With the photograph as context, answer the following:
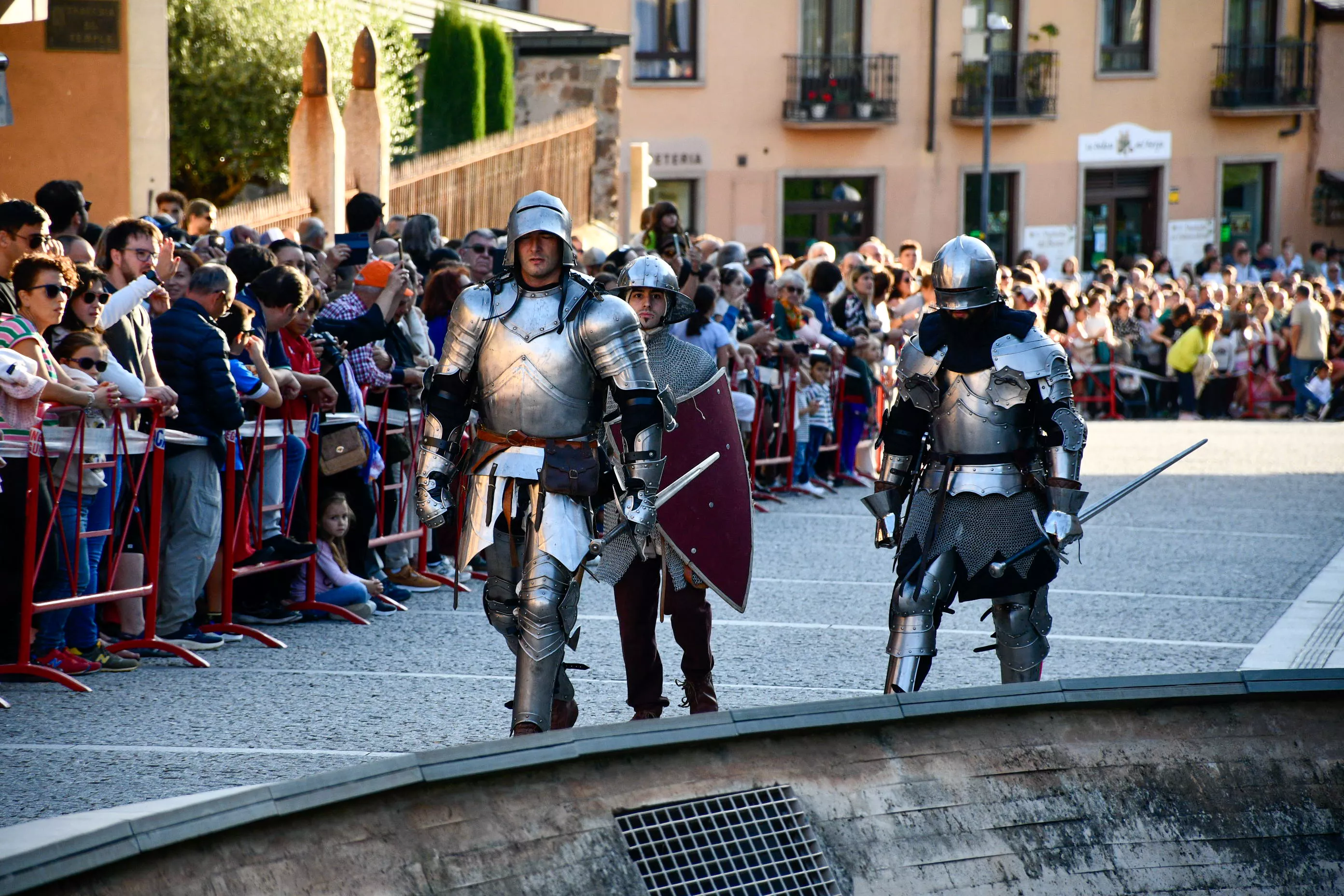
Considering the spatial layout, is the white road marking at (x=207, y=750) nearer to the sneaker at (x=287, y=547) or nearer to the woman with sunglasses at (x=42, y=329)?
the woman with sunglasses at (x=42, y=329)

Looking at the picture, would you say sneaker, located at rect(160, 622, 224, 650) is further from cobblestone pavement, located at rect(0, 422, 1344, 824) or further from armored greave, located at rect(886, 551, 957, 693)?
armored greave, located at rect(886, 551, 957, 693)

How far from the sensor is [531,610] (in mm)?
5258

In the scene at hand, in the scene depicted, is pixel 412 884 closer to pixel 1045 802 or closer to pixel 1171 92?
pixel 1045 802

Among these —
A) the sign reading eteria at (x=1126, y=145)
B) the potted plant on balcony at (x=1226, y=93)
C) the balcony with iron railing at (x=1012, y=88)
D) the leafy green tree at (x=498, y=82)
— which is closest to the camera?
the leafy green tree at (x=498, y=82)

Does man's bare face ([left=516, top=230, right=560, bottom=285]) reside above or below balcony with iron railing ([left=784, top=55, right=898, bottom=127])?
below

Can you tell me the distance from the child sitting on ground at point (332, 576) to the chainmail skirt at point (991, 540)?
3099mm

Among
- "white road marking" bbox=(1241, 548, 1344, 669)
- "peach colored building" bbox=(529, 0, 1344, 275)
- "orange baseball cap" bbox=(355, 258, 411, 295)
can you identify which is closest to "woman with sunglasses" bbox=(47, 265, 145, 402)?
"orange baseball cap" bbox=(355, 258, 411, 295)

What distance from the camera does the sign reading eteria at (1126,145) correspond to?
107 feet

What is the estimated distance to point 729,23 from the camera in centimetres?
3053

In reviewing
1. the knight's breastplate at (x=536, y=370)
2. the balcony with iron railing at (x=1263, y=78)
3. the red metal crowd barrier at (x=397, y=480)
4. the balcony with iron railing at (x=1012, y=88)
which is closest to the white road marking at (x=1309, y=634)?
the knight's breastplate at (x=536, y=370)

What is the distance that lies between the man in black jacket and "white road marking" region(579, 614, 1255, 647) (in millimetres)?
1955

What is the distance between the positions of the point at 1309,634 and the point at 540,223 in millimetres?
4483

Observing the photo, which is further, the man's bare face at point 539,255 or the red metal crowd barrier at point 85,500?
the red metal crowd barrier at point 85,500

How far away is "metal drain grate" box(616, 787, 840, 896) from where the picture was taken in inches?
157
